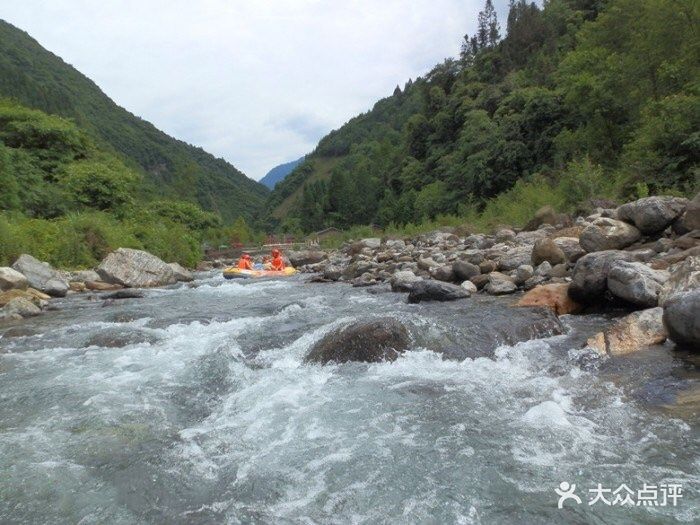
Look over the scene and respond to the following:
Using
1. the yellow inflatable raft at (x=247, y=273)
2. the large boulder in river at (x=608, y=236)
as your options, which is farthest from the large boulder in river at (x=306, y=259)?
the large boulder in river at (x=608, y=236)

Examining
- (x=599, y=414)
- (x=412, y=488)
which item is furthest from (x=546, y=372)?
(x=412, y=488)

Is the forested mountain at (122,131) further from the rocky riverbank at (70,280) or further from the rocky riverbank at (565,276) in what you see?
the rocky riverbank at (565,276)

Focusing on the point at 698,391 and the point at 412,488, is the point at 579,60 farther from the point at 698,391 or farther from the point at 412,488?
the point at 412,488

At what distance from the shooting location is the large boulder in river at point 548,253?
1084cm

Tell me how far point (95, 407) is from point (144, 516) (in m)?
2.28

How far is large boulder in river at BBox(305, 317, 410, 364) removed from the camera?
6.46 metres

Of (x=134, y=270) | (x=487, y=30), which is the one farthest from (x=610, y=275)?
(x=487, y=30)

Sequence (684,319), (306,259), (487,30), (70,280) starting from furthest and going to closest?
(487,30)
(306,259)
(70,280)
(684,319)

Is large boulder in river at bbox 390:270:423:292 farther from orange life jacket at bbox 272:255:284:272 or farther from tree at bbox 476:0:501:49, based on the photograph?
tree at bbox 476:0:501:49

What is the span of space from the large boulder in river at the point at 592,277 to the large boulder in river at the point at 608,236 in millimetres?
1668

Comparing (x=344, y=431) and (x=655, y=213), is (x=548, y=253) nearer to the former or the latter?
(x=655, y=213)

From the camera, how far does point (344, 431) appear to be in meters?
4.42

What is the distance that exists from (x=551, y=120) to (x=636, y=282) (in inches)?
1166

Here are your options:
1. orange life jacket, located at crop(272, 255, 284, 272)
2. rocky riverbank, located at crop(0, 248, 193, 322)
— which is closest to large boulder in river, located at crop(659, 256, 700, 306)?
rocky riverbank, located at crop(0, 248, 193, 322)
